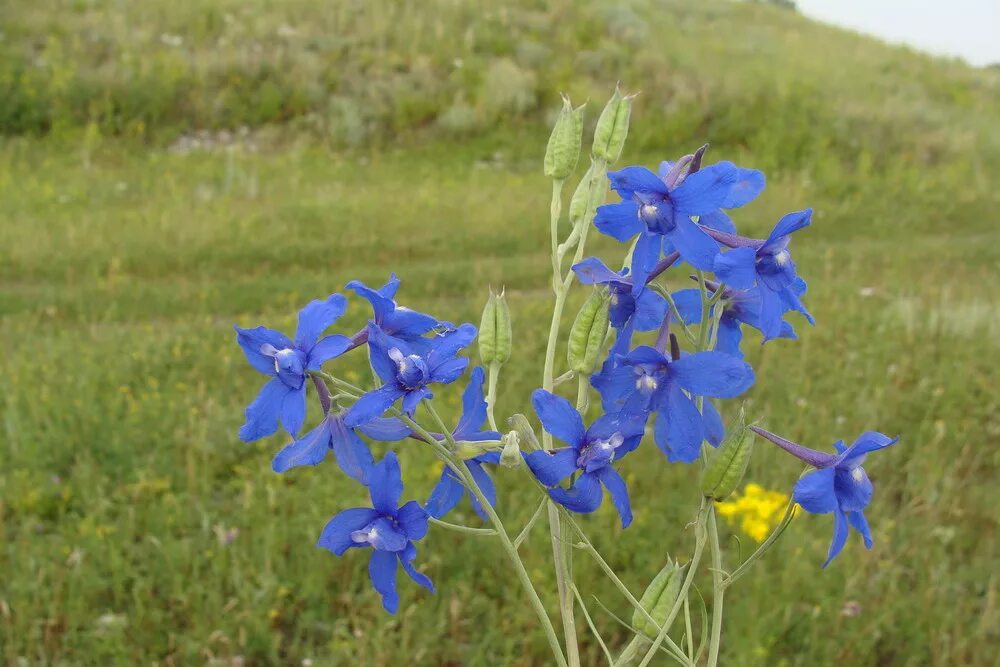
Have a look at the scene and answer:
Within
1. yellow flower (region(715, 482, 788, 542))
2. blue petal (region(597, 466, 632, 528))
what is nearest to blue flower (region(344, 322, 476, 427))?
blue petal (region(597, 466, 632, 528))

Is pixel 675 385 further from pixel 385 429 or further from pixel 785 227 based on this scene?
pixel 385 429

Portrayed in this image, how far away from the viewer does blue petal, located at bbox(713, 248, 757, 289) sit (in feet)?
3.34

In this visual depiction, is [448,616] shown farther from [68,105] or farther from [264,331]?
[68,105]

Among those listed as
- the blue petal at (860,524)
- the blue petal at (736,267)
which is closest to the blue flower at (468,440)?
the blue petal at (736,267)

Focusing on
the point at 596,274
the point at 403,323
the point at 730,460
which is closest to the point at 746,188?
the point at 596,274

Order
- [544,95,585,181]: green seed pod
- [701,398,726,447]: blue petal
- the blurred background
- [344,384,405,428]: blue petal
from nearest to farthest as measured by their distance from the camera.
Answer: [344,384,405,428]: blue petal → [701,398,726,447]: blue petal → [544,95,585,181]: green seed pod → the blurred background

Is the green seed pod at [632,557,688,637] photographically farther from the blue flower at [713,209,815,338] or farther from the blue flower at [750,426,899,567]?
the blue flower at [713,209,815,338]

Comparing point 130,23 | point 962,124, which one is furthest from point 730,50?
point 130,23

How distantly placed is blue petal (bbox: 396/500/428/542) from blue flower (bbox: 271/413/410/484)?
8 cm

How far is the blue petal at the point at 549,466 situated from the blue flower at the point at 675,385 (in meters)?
0.09

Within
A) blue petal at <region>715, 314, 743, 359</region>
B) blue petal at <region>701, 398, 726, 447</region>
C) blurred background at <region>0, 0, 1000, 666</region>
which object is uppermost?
blue petal at <region>715, 314, 743, 359</region>

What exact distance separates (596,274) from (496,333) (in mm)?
178

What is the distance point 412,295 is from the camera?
23.9ft

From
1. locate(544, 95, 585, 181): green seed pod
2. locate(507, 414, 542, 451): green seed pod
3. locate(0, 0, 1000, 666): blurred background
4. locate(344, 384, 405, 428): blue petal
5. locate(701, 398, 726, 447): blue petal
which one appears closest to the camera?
locate(344, 384, 405, 428): blue petal
